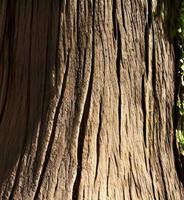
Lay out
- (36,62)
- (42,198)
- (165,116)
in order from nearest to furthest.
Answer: (42,198)
(36,62)
(165,116)

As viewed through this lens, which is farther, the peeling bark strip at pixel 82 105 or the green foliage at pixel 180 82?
the green foliage at pixel 180 82

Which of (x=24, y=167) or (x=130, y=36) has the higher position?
(x=130, y=36)

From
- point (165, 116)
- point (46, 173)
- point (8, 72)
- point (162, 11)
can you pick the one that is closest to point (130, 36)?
point (162, 11)

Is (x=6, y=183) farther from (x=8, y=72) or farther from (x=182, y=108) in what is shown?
(x=182, y=108)

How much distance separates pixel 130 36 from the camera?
4.49m

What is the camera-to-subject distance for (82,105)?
166 inches

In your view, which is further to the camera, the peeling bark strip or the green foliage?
the green foliage

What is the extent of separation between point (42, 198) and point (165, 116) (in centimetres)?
129

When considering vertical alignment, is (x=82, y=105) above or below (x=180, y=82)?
below

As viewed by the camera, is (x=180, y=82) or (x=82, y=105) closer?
(x=82, y=105)

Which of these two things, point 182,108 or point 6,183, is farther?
point 182,108

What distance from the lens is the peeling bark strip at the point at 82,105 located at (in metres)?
4.12

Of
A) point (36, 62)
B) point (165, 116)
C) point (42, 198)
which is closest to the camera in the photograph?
point (42, 198)

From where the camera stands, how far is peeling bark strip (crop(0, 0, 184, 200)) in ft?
13.5
